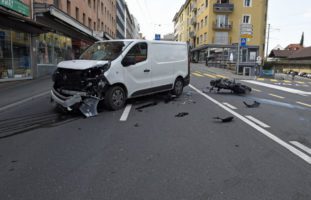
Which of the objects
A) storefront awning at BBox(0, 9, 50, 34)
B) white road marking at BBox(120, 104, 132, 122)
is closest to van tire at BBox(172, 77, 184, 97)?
white road marking at BBox(120, 104, 132, 122)

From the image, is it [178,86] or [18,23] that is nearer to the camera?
[178,86]

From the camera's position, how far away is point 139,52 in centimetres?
841

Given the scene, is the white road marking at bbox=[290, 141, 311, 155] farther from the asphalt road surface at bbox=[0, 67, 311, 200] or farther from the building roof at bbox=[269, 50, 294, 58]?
the building roof at bbox=[269, 50, 294, 58]

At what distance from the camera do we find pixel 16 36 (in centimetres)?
1464

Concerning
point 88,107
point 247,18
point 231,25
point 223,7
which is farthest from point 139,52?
point 247,18

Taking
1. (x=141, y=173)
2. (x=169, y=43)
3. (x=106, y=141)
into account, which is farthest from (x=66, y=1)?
(x=141, y=173)

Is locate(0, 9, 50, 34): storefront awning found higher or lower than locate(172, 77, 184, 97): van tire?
higher

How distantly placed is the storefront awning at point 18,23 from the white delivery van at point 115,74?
568 centimetres

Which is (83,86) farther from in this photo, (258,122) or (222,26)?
(222,26)

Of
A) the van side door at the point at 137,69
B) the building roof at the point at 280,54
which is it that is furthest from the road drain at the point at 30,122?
the building roof at the point at 280,54

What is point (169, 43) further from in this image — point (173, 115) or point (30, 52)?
point (30, 52)

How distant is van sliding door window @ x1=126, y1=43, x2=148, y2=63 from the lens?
26.5 feet

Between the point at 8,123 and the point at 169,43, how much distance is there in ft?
19.7

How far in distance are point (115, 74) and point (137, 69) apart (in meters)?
1.04
